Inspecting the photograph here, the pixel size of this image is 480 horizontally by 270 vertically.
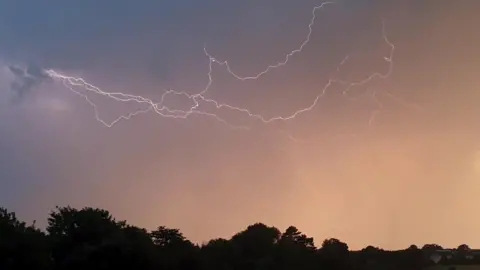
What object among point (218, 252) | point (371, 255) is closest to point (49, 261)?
point (218, 252)

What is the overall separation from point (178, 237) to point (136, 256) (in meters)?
31.9

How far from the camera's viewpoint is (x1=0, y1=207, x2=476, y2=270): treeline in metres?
38.8

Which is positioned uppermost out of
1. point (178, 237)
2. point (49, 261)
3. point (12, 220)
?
point (178, 237)

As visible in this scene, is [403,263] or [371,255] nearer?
[403,263]

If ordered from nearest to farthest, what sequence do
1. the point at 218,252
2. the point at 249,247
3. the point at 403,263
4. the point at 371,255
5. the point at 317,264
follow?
1. the point at 218,252
2. the point at 317,264
3. the point at 249,247
4. the point at 403,263
5. the point at 371,255

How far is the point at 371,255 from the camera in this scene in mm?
115188

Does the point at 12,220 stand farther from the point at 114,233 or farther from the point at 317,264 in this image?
the point at 317,264

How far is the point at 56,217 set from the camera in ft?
172

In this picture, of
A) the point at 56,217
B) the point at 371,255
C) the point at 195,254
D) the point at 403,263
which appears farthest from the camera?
the point at 371,255

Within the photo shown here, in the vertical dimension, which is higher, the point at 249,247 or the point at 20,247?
the point at 249,247

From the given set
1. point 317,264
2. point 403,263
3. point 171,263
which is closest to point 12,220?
point 171,263

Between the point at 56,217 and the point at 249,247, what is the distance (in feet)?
129

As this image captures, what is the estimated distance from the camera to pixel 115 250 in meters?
44.6

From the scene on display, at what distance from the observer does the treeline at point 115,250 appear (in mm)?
38812
